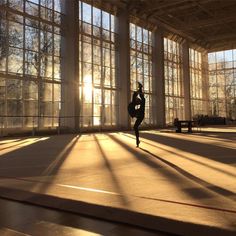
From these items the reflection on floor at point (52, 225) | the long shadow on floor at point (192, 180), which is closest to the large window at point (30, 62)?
A: the long shadow on floor at point (192, 180)

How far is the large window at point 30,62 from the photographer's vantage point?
83.9 feet

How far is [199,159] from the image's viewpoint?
9.92 meters

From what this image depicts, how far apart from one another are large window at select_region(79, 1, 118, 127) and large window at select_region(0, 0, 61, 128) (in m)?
2.92

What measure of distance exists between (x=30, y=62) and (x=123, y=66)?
10.5 metres

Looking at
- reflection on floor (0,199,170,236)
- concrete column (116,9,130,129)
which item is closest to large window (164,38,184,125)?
concrete column (116,9,130,129)

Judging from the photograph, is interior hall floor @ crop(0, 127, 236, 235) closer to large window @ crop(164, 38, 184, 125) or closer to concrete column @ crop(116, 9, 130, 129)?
concrete column @ crop(116, 9, 130, 129)

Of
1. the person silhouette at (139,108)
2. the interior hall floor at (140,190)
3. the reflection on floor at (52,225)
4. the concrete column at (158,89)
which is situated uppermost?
the concrete column at (158,89)

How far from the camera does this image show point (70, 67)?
29859mm

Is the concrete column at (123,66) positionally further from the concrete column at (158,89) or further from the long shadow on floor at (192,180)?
the long shadow on floor at (192,180)

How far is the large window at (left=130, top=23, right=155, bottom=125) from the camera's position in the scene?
39031mm

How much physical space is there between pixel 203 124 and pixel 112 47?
1657 cm

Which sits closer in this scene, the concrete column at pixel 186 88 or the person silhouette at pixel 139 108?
the person silhouette at pixel 139 108

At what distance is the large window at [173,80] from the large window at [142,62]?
4.12 meters

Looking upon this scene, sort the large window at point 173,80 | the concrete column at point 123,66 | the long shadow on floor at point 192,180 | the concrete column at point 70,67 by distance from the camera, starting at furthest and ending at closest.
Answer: the large window at point 173,80, the concrete column at point 123,66, the concrete column at point 70,67, the long shadow on floor at point 192,180
